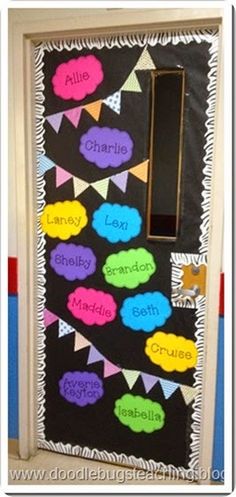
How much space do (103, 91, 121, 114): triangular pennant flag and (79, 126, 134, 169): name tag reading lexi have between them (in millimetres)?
80

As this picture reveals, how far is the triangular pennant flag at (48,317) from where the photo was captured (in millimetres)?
1857

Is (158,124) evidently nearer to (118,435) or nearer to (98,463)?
(118,435)

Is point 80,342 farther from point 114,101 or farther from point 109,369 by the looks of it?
point 114,101

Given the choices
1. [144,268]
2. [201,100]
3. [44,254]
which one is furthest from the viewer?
[44,254]

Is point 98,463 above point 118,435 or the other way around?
the other way around

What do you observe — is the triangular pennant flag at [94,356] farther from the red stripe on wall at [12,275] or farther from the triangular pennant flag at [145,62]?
the triangular pennant flag at [145,62]

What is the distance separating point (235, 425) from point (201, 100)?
124cm

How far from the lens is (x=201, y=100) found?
1.57 meters

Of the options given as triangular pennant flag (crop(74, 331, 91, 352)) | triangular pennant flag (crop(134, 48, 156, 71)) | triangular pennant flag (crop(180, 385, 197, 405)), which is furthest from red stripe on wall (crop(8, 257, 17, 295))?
triangular pennant flag (crop(134, 48, 156, 71))

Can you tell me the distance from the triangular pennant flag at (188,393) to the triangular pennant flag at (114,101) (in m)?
1.13

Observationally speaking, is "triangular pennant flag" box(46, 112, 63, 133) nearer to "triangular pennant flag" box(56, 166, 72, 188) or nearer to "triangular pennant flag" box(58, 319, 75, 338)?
"triangular pennant flag" box(56, 166, 72, 188)

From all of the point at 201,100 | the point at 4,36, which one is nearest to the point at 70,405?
the point at 201,100

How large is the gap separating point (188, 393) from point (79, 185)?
3.14 feet

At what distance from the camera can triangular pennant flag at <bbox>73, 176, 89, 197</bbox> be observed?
1743mm
